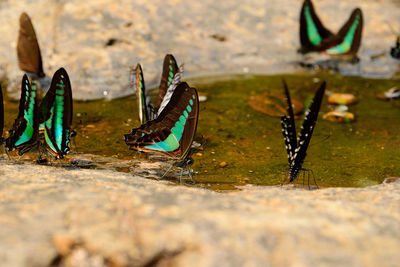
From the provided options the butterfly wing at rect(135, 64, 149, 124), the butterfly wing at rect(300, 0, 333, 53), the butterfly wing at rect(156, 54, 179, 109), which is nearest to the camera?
the butterfly wing at rect(135, 64, 149, 124)

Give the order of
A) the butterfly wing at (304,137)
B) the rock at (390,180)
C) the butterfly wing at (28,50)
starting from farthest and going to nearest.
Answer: the butterfly wing at (28,50), the rock at (390,180), the butterfly wing at (304,137)

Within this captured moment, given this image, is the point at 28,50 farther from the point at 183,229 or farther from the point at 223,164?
the point at 183,229

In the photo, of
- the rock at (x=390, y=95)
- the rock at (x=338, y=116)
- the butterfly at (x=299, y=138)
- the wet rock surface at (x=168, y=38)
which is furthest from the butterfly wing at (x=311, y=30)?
the butterfly at (x=299, y=138)

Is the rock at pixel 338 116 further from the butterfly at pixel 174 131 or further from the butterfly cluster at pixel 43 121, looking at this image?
the butterfly cluster at pixel 43 121

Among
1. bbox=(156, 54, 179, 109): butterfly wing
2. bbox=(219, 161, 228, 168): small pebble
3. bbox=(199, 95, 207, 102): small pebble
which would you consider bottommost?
bbox=(219, 161, 228, 168): small pebble

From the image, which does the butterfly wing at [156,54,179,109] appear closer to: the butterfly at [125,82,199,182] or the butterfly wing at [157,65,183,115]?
the butterfly wing at [157,65,183,115]

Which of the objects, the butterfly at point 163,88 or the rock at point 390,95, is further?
the rock at point 390,95

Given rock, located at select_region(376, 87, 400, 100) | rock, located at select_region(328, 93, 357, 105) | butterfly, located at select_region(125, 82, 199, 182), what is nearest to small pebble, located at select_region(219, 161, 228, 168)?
butterfly, located at select_region(125, 82, 199, 182)

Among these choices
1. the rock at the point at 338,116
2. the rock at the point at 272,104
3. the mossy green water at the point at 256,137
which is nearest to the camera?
the mossy green water at the point at 256,137
